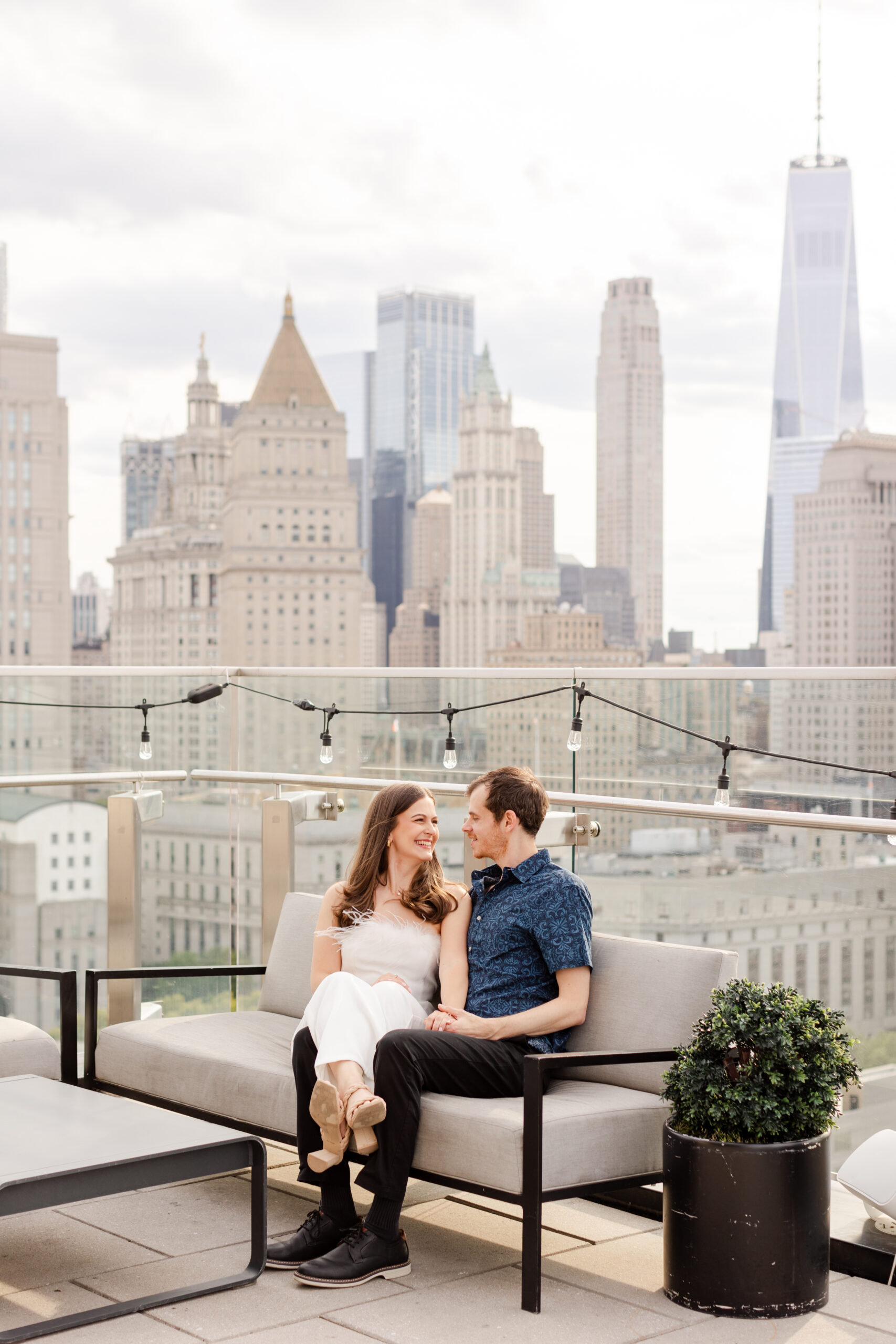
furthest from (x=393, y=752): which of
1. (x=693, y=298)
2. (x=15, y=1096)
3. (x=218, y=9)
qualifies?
(x=693, y=298)

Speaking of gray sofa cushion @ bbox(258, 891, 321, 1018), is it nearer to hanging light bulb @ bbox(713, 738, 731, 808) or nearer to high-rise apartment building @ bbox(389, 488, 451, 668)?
hanging light bulb @ bbox(713, 738, 731, 808)

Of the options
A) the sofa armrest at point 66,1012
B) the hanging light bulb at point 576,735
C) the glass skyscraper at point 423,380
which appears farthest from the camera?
the glass skyscraper at point 423,380

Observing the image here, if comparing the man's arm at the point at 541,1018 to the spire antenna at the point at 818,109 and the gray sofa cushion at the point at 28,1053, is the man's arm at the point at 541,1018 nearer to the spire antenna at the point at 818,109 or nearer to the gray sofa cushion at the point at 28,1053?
the gray sofa cushion at the point at 28,1053

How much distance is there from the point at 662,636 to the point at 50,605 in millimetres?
41878

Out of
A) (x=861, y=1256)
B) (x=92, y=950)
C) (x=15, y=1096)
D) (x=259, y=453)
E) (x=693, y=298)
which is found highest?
(x=693, y=298)

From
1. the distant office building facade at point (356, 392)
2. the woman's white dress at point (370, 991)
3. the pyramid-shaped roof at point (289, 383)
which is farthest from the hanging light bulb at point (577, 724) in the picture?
the distant office building facade at point (356, 392)

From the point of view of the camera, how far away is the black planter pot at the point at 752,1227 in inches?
102

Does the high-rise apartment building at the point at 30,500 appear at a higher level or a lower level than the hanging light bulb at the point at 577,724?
higher

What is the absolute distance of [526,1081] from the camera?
2652mm

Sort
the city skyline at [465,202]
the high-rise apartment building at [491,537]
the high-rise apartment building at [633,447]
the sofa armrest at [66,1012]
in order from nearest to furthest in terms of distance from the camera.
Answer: the sofa armrest at [66,1012], the city skyline at [465,202], the high-rise apartment building at [633,447], the high-rise apartment building at [491,537]

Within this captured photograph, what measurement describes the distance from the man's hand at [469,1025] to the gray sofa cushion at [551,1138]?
0.44 feet

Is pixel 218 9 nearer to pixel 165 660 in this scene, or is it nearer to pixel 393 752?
pixel 165 660

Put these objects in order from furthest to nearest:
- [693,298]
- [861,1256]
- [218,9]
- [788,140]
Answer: [693,298] → [788,140] → [218,9] → [861,1256]

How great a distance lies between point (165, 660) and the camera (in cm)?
10044
